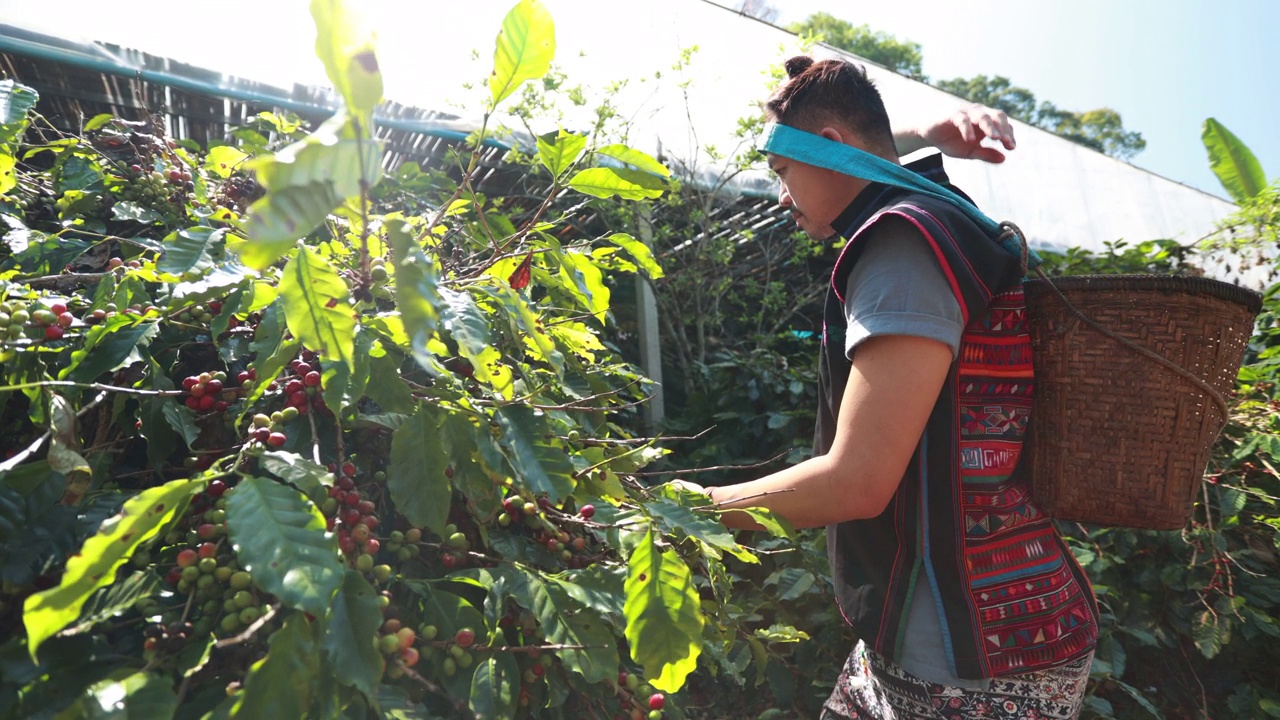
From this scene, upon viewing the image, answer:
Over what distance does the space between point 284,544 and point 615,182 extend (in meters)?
0.77

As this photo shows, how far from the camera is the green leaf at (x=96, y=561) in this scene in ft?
2.45

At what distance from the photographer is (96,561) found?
30.5 inches

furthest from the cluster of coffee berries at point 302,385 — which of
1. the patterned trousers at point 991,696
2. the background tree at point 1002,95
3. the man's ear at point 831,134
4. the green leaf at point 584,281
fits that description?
the background tree at point 1002,95

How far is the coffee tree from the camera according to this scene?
812 millimetres

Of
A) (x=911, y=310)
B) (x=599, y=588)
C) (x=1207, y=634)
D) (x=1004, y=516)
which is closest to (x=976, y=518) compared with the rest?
Answer: (x=1004, y=516)

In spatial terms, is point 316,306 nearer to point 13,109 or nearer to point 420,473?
point 420,473

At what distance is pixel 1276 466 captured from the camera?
3.51 meters

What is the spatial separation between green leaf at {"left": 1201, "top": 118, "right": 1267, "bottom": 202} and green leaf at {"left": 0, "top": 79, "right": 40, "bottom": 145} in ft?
25.4

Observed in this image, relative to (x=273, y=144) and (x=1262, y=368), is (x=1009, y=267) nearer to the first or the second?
(x=273, y=144)

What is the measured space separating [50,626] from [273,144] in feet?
5.22

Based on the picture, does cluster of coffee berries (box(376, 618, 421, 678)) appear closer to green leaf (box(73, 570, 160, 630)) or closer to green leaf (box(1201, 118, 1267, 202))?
green leaf (box(73, 570, 160, 630))

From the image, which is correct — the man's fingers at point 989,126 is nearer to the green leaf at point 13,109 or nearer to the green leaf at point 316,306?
the green leaf at point 316,306

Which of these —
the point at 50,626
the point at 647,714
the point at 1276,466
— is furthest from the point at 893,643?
the point at 1276,466

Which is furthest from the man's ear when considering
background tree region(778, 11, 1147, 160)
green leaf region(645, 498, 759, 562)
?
background tree region(778, 11, 1147, 160)
